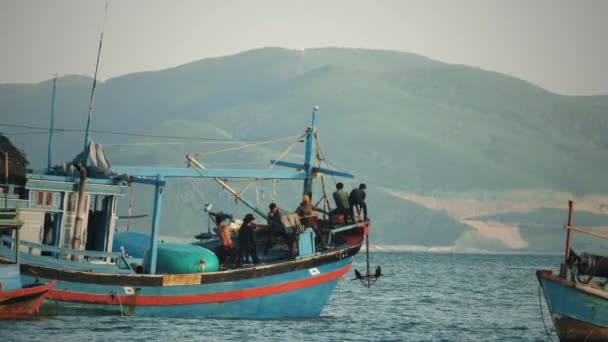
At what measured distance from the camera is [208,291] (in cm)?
3641

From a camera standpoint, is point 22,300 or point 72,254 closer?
point 22,300

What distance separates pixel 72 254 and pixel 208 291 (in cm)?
463

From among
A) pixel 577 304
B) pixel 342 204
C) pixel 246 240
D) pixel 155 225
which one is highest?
pixel 342 204

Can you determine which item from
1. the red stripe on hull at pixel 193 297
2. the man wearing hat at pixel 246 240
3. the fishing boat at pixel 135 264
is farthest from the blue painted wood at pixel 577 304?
the man wearing hat at pixel 246 240

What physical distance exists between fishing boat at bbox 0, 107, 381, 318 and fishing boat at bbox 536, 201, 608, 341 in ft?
27.4

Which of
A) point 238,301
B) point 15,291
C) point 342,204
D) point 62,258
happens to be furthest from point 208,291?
point 15,291

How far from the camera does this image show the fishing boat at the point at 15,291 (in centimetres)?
3244

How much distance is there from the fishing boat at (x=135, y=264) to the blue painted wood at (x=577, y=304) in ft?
27.3

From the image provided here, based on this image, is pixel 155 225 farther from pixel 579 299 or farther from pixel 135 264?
pixel 579 299

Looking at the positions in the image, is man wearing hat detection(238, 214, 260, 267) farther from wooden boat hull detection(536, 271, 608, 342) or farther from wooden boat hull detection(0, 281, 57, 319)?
wooden boat hull detection(536, 271, 608, 342)

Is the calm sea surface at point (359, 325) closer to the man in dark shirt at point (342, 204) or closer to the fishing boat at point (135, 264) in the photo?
the fishing boat at point (135, 264)

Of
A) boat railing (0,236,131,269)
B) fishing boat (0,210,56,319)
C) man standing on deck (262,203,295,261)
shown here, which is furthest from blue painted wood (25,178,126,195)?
man standing on deck (262,203,295,261)

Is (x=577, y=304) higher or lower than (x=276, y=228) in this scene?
lower

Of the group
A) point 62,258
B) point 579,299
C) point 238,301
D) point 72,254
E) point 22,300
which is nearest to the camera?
point 579,299
